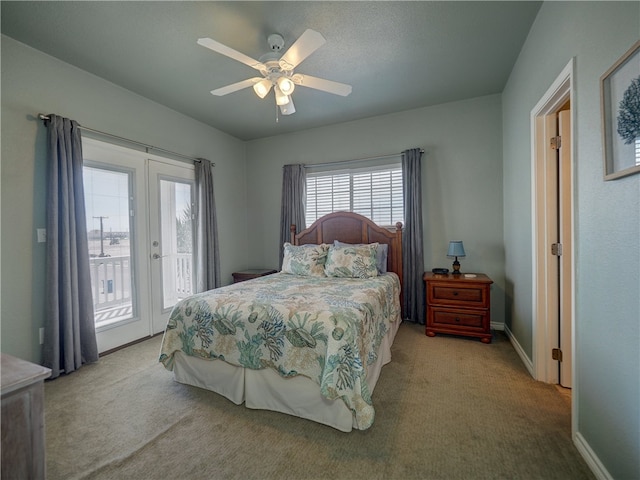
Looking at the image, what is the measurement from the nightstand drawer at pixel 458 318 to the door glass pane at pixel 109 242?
3.49 m

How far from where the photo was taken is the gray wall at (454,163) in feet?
11.3

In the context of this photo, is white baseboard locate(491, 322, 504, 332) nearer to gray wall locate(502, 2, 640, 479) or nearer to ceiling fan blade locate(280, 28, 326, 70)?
gray wall locate(502, 2, 640, 479)

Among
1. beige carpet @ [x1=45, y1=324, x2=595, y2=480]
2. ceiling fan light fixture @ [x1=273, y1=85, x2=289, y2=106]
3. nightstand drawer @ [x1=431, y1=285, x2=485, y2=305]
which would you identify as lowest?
beige carpet @ [x1=45, y1=324, x2=595, y2=480]

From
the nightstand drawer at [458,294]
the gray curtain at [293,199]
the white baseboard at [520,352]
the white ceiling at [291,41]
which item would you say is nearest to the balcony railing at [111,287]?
the white ceiling at [291,41]

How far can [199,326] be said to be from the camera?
2113 mm

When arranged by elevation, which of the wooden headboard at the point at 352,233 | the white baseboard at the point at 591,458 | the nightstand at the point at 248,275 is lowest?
the white baseboard at the point at 591,458

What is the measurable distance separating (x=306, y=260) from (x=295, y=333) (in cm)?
164

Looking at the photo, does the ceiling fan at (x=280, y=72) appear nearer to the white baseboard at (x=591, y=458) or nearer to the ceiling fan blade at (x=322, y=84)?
the ceiling fan blade at (x=322, y=84)

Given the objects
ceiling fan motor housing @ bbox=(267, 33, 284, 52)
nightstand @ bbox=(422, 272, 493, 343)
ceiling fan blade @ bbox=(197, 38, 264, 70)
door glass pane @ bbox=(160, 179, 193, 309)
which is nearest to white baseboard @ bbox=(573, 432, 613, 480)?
nightstand @ bbox=(422, 272, 493, 343)

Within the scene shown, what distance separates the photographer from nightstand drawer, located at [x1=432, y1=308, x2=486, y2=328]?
3.04 meters

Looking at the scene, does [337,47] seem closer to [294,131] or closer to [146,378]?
[294,131]

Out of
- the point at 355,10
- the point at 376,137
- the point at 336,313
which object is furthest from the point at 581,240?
the point at 376,137

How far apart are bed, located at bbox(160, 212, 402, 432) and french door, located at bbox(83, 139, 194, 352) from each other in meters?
1.31

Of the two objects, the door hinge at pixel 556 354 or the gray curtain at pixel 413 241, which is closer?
the door hinge at pixel 556 354
